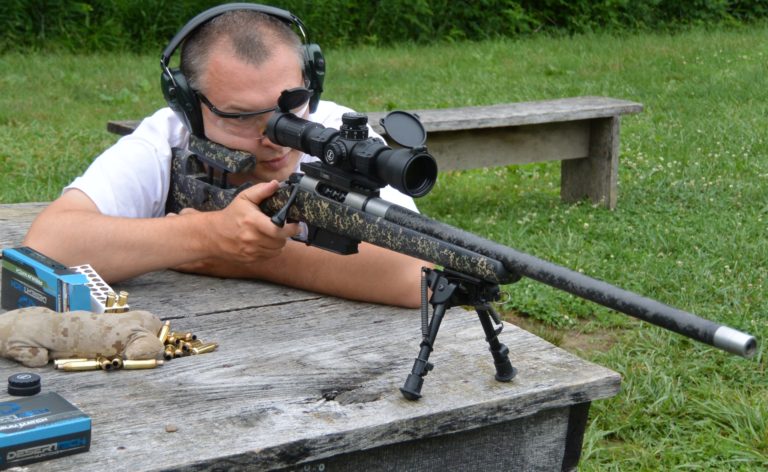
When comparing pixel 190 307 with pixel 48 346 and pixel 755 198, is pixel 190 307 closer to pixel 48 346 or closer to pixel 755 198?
pixel 48 346

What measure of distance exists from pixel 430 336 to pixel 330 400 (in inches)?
8.3

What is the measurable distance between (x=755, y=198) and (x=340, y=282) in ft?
14.2

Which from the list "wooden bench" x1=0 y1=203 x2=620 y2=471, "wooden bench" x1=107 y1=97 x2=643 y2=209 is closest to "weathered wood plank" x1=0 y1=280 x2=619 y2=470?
"wooden bench" x1=0 y1=203 x2=620 y2=471

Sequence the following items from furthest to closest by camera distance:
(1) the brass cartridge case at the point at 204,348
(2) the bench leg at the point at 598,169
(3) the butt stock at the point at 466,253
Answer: (2) the bench leg at the point at 598,169 → (1) the brass cartridge case at the point at 204,348 → (3) the butt stock at the point at 466,253

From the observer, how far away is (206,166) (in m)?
2.60

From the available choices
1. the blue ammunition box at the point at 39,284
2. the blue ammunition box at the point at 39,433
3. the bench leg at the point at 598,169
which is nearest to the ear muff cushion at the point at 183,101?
the blue ammunition box at the point at 39,284

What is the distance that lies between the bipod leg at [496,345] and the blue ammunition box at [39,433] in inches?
27.7

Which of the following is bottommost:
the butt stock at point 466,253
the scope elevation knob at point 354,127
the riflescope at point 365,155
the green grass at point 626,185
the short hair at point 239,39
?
the green grass at point 626,185

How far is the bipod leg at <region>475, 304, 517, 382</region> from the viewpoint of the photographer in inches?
73.7

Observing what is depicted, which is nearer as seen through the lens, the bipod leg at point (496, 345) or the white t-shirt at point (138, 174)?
the bipod leg at point (496, 345)

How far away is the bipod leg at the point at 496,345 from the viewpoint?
1873 millimetres

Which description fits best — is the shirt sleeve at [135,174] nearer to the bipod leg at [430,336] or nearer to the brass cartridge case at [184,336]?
the brass cartridge case at [184,336]

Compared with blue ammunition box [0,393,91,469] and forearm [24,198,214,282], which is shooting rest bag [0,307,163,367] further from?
forearm [24,198,214,282]

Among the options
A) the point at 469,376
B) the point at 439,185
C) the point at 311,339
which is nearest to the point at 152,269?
the point at 311,339
